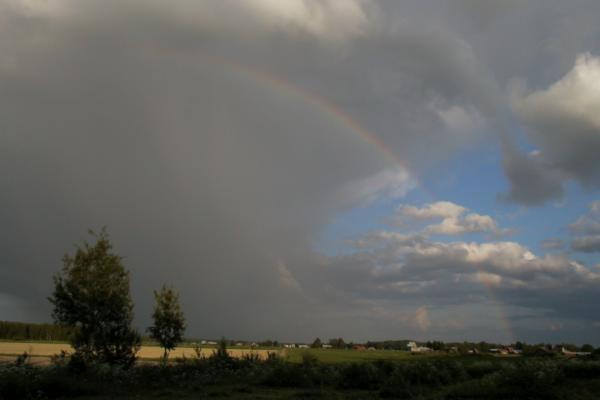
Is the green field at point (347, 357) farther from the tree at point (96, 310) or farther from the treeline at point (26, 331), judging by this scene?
the treeline at point (26, 331)

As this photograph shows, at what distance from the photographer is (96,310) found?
1126 inches

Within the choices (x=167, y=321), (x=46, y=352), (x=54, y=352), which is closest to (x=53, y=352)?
(x=54, y=352)

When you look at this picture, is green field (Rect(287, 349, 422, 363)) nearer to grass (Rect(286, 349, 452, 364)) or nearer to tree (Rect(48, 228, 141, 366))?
grass (Rect(286, 349, 452, 364))

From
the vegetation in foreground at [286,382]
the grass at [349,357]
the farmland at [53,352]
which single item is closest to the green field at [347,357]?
the grass at [349,357]

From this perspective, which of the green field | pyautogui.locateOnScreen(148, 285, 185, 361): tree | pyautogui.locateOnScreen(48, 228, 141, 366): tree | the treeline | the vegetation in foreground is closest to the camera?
the vegetation in foreground

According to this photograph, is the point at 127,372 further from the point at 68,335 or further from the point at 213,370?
→ the point at 213,370

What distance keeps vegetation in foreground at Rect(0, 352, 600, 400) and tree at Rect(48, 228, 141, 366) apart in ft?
5.00

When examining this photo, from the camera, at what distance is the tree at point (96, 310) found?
2833 cm

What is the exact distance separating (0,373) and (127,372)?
6563 mm

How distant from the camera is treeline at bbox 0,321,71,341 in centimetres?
12862

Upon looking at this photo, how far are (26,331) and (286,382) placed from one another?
13047 cm

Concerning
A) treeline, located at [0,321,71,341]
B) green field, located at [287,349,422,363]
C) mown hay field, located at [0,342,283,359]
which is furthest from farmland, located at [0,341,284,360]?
treeline, located at [0,321,71,341]

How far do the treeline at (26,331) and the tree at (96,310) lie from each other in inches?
4526

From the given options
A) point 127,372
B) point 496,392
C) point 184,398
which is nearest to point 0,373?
point 127,372
